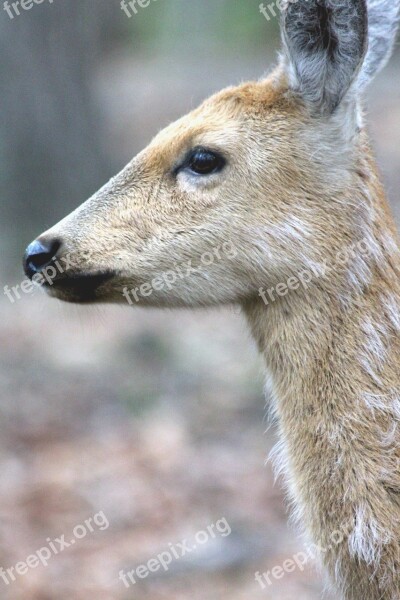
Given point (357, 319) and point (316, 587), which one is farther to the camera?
point (316, 587)

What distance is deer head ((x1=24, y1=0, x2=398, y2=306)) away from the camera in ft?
17.2

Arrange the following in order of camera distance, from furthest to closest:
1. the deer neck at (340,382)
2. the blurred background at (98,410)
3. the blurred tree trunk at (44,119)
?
the blurred tree trunk at (44,119), the blurred background at (98,410), the deer neck at (340,382)

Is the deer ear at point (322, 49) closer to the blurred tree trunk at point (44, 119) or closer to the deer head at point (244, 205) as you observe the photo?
the deer head at point (244, 205)

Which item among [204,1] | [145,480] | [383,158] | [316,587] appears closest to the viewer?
[316,587]

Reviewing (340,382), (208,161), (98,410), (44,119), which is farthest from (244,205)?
(44,119)

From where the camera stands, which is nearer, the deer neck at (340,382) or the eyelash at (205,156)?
the deer neck at (340,382)

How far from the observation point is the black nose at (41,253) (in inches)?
209

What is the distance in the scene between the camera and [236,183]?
532 centimetres

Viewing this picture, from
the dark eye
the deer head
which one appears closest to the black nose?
the deer head

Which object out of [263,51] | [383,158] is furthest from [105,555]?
[263,51]

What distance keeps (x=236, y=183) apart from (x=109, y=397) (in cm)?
497

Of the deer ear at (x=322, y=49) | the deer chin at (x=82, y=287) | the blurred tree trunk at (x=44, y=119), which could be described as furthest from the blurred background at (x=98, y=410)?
the deer ear at (x=322, y=49)

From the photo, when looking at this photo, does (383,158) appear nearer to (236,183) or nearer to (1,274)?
(1,274)

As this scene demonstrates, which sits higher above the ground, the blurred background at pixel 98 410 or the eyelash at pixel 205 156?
the eyelash at pixel 205 156
